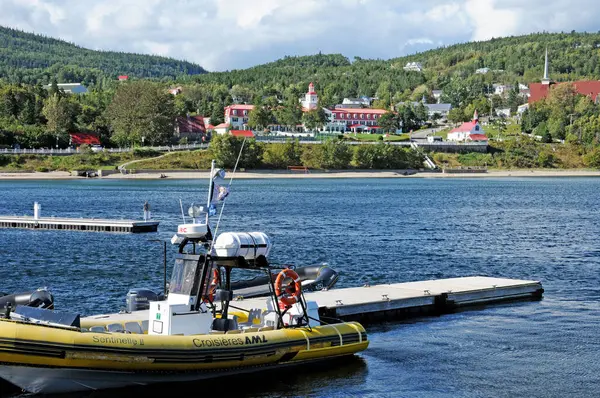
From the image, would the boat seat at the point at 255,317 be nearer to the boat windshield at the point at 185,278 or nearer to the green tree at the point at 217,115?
the boat windshield at the point at 185,278

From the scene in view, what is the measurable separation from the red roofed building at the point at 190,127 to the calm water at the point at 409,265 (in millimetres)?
66032

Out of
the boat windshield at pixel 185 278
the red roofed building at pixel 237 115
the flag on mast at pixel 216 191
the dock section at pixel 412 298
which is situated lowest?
the dock section at pixel 412 298

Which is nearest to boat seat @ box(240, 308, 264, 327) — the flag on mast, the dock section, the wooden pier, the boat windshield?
the dock section

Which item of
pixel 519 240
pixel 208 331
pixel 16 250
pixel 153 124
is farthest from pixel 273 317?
pixel 153 124

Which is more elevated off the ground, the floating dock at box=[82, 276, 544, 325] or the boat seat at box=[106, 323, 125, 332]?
the boat seat at box=[106, 323, 125, 332]

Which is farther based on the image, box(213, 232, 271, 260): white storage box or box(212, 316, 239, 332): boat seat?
box(212, 316, 239, 332): boat seat

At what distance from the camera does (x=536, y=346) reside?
2477 cm

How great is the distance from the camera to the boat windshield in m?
20.0

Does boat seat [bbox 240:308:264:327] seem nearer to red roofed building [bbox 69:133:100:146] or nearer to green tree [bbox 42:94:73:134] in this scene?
red roofed building [bbox 69:133:100:146]

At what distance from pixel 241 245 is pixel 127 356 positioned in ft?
12.6

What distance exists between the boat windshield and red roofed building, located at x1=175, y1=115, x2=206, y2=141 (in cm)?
14287

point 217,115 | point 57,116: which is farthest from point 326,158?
point 57,116

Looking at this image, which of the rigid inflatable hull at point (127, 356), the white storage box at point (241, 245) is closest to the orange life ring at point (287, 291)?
the rigid inflatable hull at point (127, 356)

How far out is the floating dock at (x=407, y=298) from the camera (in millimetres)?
25906
